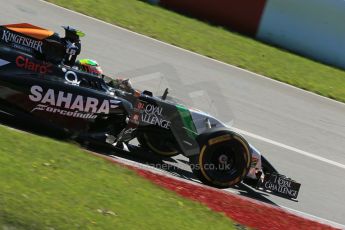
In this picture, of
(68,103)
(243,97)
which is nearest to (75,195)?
(68,103)

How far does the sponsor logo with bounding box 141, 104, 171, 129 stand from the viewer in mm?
8414

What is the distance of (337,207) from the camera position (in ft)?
31.8

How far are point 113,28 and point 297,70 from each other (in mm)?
4741

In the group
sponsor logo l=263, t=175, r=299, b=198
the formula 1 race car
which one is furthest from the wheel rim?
sponsor logo l=263, t=175, r=299, b=198

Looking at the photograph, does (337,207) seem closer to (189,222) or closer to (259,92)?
(189,222)

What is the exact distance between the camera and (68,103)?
7965 millimetres

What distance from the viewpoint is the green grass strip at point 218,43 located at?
15.6 meters

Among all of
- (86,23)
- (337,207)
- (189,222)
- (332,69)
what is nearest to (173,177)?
(189,222)

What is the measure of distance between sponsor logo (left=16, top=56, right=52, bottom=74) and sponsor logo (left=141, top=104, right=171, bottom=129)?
1350 mm

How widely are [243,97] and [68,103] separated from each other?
6.27 metres

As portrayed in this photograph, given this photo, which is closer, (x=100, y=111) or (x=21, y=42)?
(x=100, y=111)

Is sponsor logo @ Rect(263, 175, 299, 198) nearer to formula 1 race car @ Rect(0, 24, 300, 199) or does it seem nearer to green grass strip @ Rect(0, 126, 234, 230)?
formula 1 race car @ Rect(0, 24, 300, 199)

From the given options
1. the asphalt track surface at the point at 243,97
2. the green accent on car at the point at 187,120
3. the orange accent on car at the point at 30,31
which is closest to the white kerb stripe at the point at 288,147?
the asphalt track surface at the point at 243,97

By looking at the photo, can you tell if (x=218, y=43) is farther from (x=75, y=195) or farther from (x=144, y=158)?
(x=75, y=195)
